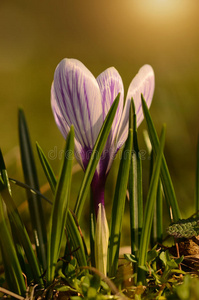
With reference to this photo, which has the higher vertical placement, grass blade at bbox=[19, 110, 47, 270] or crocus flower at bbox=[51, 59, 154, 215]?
crocus flower at bbox=[51, 59, 154, 215]

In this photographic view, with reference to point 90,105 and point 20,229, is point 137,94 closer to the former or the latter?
point 90,105

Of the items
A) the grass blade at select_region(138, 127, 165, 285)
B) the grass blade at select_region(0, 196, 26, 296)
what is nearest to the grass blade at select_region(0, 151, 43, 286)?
the grass blade at select_region(0, 196, 26, 296)

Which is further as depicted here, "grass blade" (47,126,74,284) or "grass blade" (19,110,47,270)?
"grass blade" (19,110,47,270)

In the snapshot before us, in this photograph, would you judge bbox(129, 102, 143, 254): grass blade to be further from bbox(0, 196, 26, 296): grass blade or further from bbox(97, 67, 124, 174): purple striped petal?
bbox(0, 196, 26, 296): grass blade

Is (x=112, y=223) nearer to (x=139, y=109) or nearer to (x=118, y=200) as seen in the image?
(x=118, y=200)

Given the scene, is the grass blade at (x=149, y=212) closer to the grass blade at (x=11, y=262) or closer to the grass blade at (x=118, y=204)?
the grass blade at (x=118, y=204)

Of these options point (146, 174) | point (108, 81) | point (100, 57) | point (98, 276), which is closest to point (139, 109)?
point (108, 81)

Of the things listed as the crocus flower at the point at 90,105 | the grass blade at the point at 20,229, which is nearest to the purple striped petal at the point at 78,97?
the crocus flower at the point at 90,105
